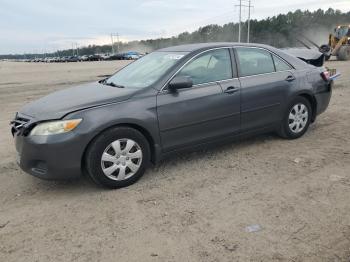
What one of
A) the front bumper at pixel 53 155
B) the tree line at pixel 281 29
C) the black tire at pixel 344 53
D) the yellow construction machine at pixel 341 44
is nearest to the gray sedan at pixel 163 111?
the front bumper at pixel 53 155

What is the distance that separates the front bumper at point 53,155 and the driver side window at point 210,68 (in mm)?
1597

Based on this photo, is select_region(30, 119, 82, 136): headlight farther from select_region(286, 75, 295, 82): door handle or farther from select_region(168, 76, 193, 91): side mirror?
select_region(286, 75, 295, 82): door handle

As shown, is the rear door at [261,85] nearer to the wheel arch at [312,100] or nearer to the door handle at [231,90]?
the door handle at [231,90]

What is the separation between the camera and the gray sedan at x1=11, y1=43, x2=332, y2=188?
404 centimetres

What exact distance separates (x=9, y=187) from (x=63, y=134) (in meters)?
1.17

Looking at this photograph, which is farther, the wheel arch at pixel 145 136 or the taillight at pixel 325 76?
the taillight at pixel 325 76

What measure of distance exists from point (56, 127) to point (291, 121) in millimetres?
3574

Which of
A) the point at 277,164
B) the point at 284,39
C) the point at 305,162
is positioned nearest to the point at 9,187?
the point at 277,164

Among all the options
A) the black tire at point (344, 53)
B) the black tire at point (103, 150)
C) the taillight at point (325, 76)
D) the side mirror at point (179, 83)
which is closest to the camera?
the black tire at point (103, 150)

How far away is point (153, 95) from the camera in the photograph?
4453mm

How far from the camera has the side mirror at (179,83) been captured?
4531 mm

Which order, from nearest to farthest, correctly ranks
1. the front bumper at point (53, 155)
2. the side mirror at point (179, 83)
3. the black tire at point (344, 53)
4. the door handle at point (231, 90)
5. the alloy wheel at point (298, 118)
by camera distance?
1. the front bumper at point (53, 155)
2. the side mirror at point (179, 83)
3. the door handle at point (231, 90)
4. the alloy wheel at point (298, 118)
5. the black tire at point (344, 53)

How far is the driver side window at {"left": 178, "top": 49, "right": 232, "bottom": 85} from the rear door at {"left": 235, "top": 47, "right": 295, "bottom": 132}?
0.68 feet

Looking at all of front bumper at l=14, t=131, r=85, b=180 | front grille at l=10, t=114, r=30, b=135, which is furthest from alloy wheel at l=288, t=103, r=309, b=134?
front grille at l=10, t=114, r=30, b=135
